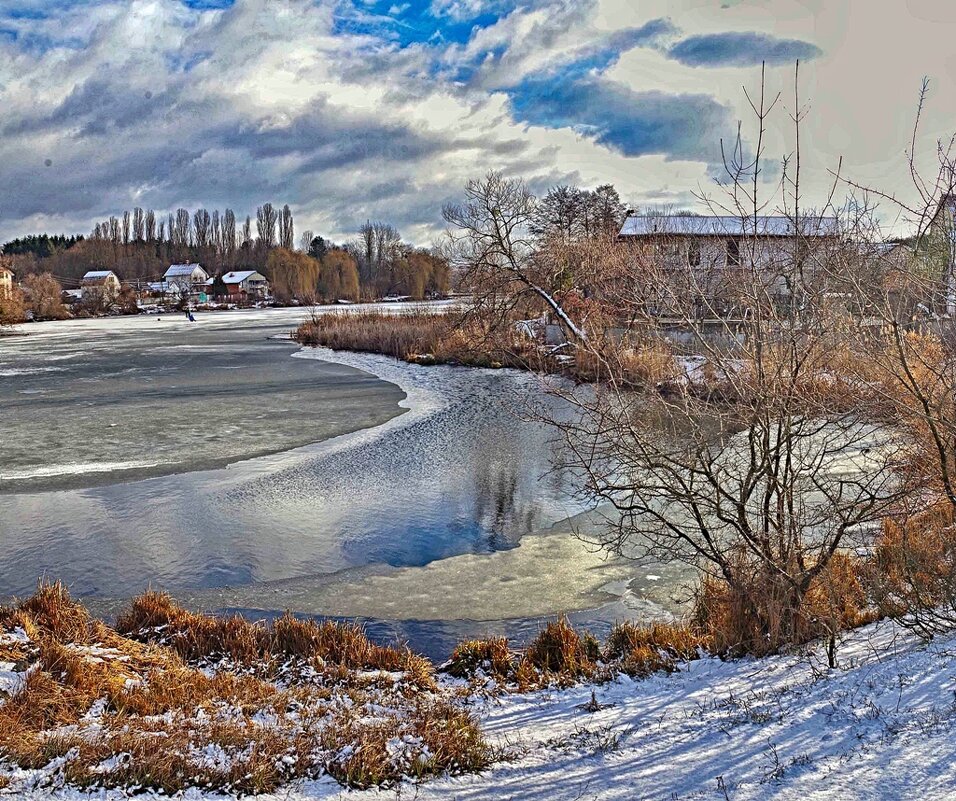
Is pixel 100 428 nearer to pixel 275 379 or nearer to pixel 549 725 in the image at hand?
pixel 275 379

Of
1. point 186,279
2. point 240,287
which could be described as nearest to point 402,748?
point 240,287

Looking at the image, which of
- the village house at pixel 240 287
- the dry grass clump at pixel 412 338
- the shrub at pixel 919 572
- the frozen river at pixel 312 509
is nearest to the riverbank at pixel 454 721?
the shrub at pixel 919 572

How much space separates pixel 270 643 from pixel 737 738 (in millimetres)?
3729

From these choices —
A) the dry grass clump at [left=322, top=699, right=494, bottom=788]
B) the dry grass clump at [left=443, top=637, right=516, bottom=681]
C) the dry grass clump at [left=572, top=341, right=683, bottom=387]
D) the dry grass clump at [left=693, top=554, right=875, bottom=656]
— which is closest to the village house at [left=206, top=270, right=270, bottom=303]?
the dry grass clump at [left=572, top=341, right=683, bottom=387]

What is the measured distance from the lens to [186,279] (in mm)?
107375

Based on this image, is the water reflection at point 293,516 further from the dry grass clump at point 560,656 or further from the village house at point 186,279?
the village house at point 186,279

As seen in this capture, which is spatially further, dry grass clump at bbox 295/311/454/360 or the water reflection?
dry grass clump at bbox 295/311/454/360

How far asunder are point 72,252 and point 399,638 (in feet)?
412

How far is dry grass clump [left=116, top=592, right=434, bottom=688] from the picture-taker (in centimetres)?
601

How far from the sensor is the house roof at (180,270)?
109 metres

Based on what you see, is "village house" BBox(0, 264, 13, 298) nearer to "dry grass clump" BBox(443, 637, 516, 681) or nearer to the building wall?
"dry grass clump" BBox(443, 637, 516, 681)

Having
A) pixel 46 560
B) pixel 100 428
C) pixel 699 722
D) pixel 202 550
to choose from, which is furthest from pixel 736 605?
pixel 100 428

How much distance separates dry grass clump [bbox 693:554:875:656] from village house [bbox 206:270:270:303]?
101 m

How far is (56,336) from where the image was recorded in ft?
154
